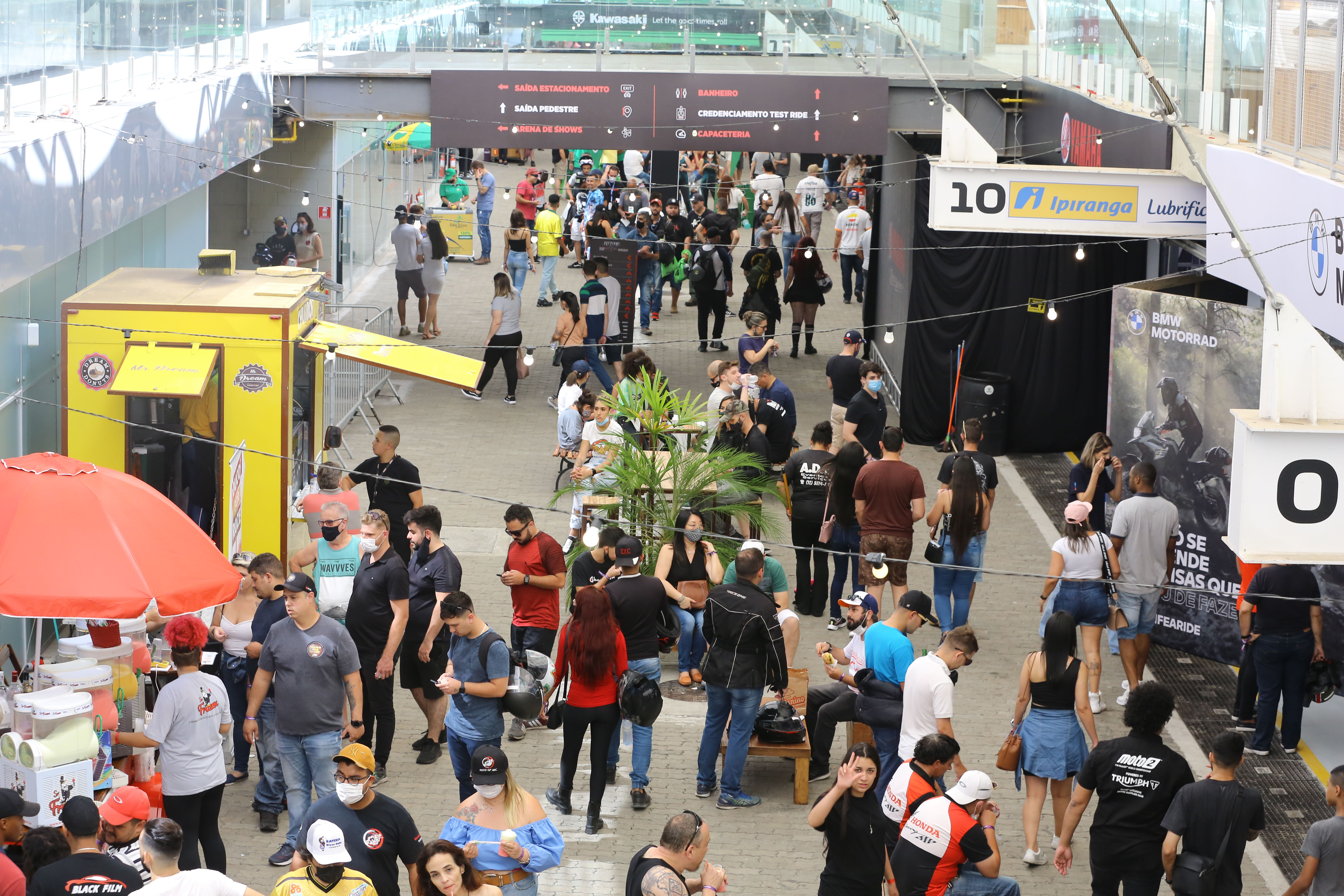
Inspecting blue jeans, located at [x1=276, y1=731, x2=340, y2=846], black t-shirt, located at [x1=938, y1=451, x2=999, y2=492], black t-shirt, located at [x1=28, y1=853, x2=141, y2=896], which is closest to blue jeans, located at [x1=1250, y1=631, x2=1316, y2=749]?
black t-shirt, located at [x1=938, y1=451, x2=999, y2=492]

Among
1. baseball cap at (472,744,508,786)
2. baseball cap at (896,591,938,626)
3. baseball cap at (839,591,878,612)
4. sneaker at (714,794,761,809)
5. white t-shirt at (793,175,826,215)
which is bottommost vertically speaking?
sneaker at (714,794,761,809)

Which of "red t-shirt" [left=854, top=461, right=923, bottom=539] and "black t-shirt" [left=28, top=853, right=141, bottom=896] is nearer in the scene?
"black t-shirt" [left=28, top=853, right=141, bottom=896]

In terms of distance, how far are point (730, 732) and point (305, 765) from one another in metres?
2.40

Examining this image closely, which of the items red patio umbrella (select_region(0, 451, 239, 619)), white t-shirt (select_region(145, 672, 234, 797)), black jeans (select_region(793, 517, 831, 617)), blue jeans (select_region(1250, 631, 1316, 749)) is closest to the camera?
white t-shirt (select_region(145, 672, 234, 797))

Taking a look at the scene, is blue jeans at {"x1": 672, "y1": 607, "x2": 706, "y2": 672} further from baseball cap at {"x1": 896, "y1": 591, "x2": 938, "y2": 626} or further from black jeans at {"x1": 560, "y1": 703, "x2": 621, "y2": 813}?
baseball cap at {"x1": 896, "y1": 591, "x2": 938, "y2": 626}

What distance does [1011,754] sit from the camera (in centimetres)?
830

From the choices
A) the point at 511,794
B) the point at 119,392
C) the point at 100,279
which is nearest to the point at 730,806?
the point at 511,794

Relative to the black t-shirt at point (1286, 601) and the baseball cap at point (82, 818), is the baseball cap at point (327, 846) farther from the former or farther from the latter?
the black t-shirt at point (1286, 601)

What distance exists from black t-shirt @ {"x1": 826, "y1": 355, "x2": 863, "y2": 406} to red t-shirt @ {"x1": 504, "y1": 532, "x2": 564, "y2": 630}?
18.4ft

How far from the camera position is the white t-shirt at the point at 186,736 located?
25.1ft

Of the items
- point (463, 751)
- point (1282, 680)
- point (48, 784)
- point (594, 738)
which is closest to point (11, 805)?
point (48, 784)

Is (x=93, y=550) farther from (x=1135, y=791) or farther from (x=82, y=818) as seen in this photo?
(x=1135, y=791)

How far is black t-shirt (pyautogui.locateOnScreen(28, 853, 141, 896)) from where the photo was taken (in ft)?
20.1

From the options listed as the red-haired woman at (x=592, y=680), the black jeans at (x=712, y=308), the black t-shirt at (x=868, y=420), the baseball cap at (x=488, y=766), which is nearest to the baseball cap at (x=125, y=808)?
the baseball cap at (x=488, y=766)
